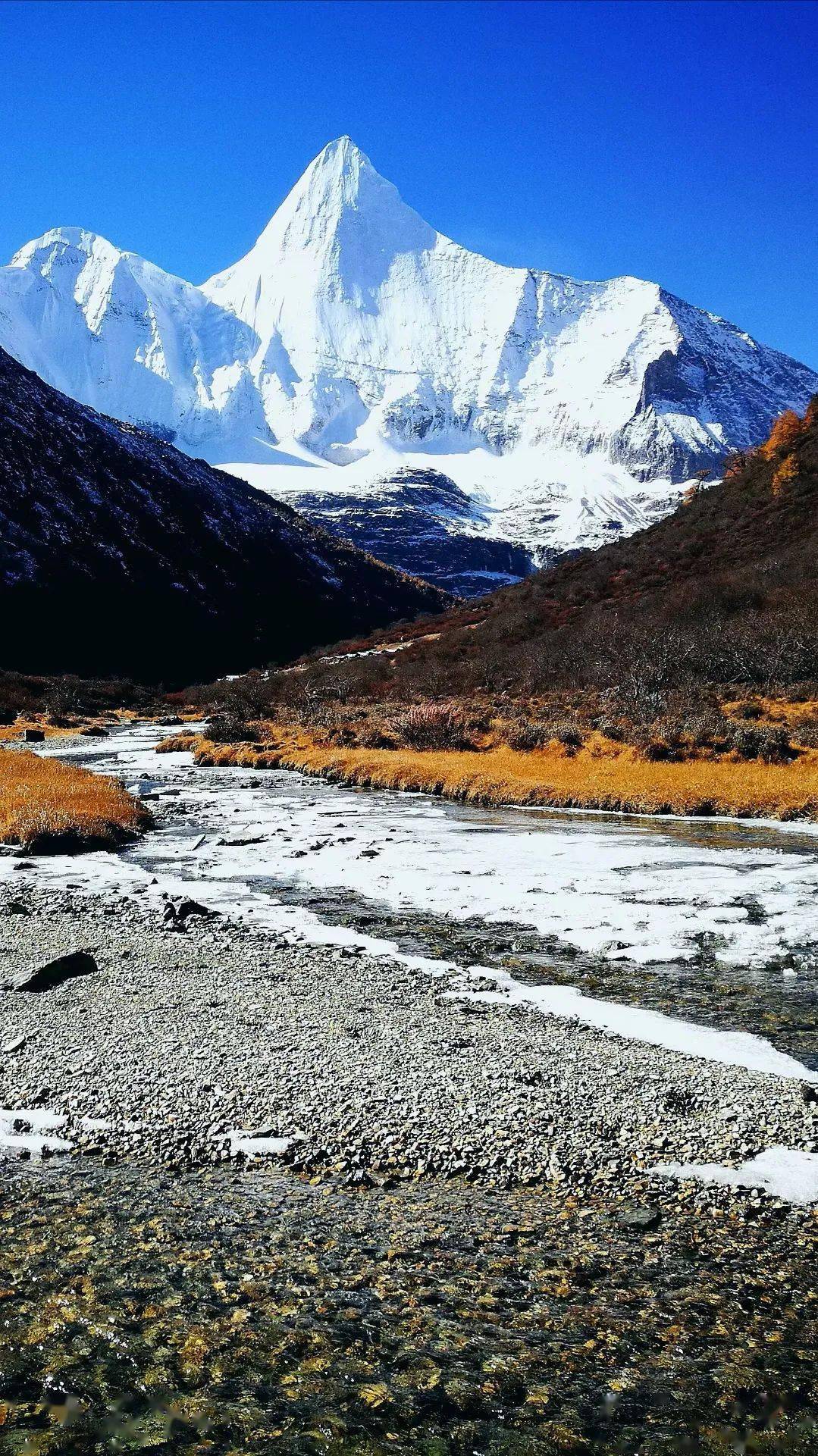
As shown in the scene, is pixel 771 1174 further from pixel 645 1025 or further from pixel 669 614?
pixel 669 614

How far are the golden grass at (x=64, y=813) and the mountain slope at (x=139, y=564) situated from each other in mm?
69180

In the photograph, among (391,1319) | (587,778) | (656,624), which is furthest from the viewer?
(656,624)

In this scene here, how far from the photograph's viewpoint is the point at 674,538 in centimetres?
6303

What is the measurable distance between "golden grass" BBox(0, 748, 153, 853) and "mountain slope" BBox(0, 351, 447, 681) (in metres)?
69.2

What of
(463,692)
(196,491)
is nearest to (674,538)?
(463,692)

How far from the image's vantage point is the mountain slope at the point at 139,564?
98.9 metres

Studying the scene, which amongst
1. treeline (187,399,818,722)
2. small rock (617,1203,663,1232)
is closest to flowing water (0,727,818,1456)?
small rock (617,1203,663,1232)

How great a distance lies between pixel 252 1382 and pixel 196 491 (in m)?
160

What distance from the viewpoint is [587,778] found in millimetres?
26688

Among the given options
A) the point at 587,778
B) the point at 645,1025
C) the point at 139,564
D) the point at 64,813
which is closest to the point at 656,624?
the point at 587,778

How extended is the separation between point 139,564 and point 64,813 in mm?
106583

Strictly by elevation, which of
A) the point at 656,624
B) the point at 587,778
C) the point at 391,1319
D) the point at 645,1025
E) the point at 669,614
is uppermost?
the point at 669,614

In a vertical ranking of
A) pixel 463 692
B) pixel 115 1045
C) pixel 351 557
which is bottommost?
pixel 115 1045

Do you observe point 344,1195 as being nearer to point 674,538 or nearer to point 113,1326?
point 113,1326
